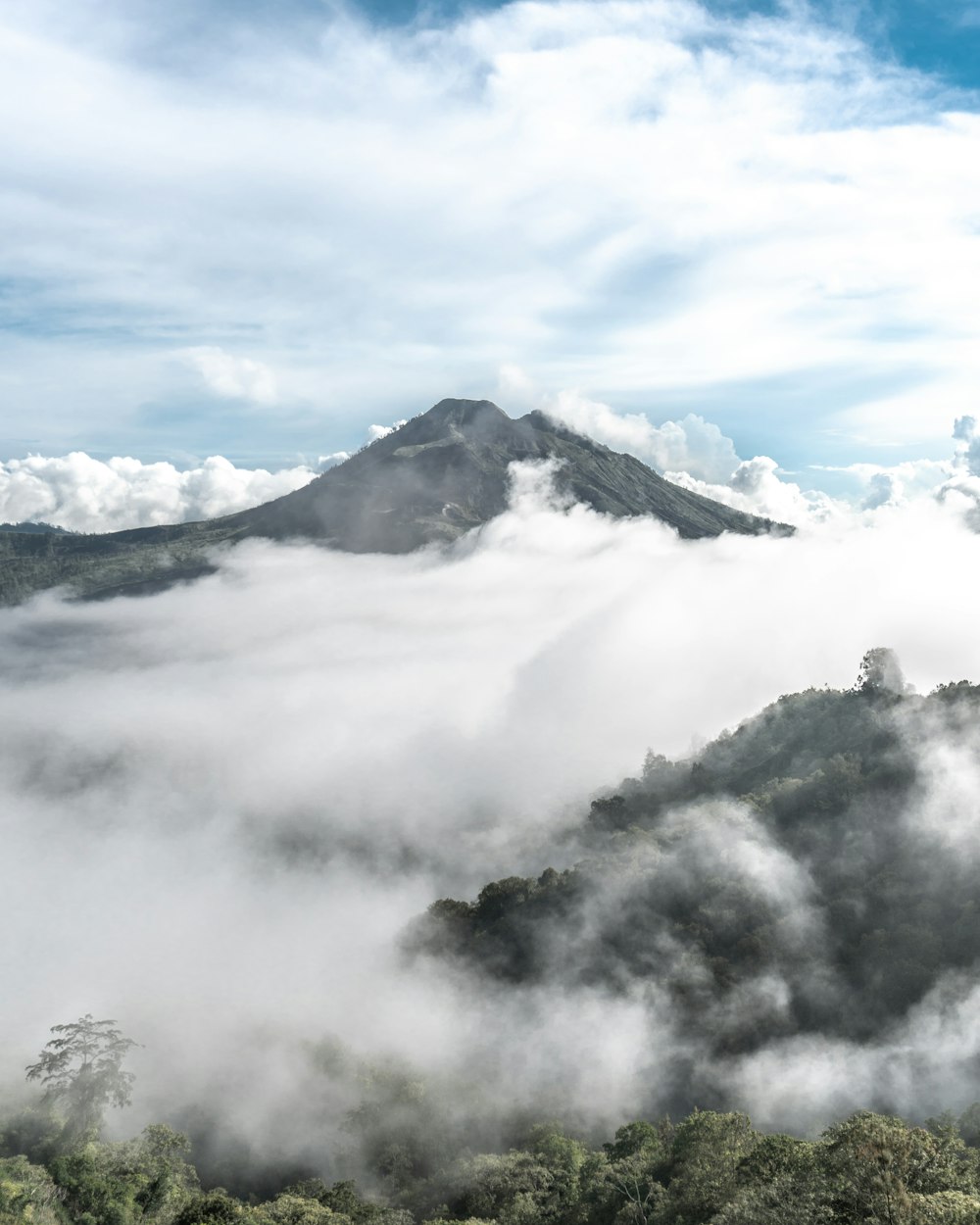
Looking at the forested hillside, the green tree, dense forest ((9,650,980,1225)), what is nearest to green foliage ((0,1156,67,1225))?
dense forest ((9,650,980,1225))

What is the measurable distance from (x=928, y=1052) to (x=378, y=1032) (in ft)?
277

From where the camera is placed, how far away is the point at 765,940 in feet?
388

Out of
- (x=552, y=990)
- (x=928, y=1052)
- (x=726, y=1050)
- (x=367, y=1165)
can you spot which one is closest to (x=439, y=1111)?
(x=367, y=1165)

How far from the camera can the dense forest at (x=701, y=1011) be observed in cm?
6294

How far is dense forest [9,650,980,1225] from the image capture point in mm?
62938

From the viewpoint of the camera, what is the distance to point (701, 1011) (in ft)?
370

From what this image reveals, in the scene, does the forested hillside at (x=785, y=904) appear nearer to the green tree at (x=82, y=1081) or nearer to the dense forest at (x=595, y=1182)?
the dense forest at (x=595, y=1182)

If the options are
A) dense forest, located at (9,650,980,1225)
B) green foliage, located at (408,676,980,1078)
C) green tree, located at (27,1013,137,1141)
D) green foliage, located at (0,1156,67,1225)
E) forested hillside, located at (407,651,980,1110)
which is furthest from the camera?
green foliage, located at (408,676,980,1078)

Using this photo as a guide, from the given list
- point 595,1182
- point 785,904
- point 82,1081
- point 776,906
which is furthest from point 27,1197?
point 785,904

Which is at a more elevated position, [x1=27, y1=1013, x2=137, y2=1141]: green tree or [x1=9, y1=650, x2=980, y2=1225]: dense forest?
[x1=9, y1=650, x2=980, y2=1225]: dense forest

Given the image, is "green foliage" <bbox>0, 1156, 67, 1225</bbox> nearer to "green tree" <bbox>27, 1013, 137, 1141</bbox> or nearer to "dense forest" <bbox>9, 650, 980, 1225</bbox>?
"dense forest" <bbox>9, 650, 980, 1225</bbox>

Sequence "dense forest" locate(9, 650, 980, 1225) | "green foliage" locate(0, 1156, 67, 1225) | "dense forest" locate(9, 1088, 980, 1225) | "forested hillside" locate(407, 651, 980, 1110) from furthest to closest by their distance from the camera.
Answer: "forested hillside" locate(407, 651, 980, 1110) → "green foliage" locate(0, 1156, 67, 1225) → "dense forest" locate(9, 650, 980, 1225) → "dense forest" locate(9, 1088, 980, 1225)

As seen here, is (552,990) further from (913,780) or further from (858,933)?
(913,780)

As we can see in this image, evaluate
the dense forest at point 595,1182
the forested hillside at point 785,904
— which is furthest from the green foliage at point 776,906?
→ the dense forest at point 595,1182
